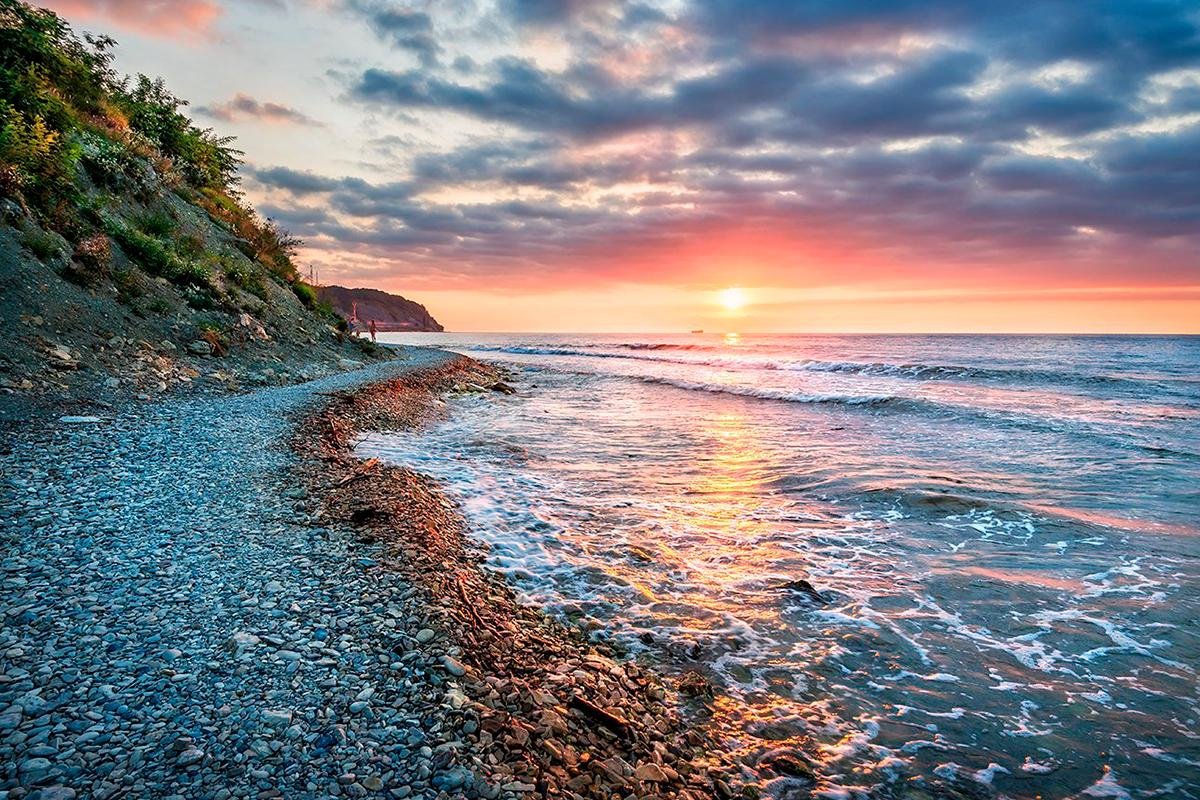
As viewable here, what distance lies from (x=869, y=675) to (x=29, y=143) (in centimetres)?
1977

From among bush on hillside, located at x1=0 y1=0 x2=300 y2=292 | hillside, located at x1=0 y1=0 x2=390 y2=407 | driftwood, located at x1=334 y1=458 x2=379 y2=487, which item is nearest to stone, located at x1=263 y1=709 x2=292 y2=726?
driftwood, located at x1=334 y1=458 x2=379 y2=487

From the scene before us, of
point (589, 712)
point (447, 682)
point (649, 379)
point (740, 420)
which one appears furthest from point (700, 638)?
point (649, 379)

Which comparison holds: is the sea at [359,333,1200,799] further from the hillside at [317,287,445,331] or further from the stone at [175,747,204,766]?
the hillside at [317,287,445,331]

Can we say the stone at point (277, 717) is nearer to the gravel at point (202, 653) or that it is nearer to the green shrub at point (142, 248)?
the gravel at point (202, 653)

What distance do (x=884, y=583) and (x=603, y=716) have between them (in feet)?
15.6

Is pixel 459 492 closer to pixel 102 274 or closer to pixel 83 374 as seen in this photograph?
pixel 83 374

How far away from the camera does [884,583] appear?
697 centimetres

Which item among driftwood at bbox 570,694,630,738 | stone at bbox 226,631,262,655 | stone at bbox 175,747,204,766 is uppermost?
stone at bbox 226,631,262,655

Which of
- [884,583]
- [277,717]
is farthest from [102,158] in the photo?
[884,583]

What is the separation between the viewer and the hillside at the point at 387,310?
144625mm

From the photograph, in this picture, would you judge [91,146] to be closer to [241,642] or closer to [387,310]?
[241,642]

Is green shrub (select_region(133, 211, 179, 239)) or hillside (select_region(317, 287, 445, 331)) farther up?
hillside (select_region(317, 287, 445, 331))

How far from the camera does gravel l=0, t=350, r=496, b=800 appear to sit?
2730 mm

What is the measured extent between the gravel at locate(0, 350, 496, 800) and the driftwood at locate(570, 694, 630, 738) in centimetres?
88
